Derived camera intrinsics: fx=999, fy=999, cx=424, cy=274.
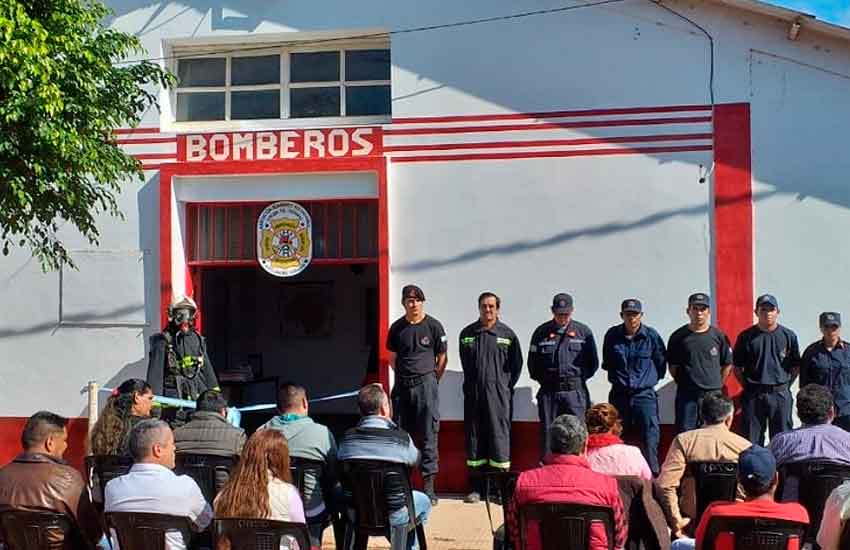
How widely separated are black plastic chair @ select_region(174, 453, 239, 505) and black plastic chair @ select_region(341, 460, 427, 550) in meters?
0.70

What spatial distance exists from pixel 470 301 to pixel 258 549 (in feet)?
15.2

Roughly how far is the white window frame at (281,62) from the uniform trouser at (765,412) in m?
4.04

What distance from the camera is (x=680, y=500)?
5547mm

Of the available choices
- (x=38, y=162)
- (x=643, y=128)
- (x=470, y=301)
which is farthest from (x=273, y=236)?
(x=643, y=128)

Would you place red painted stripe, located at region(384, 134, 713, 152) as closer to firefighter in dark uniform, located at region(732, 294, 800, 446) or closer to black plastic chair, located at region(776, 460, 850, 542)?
firefighter in dark uniform, located at region(732, 294, 800, 446)

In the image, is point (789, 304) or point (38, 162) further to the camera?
point (789, 304)

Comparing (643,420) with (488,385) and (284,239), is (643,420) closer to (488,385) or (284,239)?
(488,385)

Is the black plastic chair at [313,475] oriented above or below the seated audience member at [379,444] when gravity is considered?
below

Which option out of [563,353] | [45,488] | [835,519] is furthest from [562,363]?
[45,488]

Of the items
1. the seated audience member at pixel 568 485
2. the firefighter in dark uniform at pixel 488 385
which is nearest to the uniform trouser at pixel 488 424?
the firefighter in dark uniform at pixel 488 385

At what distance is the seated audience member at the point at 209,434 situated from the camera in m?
5.89

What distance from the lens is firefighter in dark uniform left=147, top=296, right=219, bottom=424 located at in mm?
8773

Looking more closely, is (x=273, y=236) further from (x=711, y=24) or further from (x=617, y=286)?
(x=711, y=24)

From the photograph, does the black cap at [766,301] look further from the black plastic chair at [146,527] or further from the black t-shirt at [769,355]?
the black plastic chair at [146,527]
